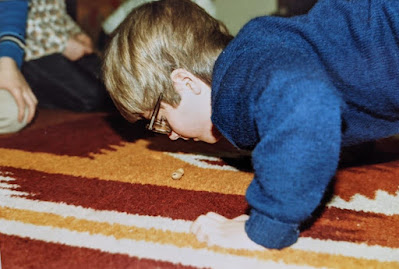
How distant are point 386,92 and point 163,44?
434 mm

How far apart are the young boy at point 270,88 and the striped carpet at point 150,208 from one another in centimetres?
6

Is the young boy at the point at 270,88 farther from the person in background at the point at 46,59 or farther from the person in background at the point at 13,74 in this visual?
the person in background at the point at 46,59

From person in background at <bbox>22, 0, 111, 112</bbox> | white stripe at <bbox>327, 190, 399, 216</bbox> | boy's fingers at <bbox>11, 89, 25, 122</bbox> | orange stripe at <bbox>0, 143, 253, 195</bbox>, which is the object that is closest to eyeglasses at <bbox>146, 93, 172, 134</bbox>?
orange stripe at <bbox>0, 143, 253, 195</bbox>

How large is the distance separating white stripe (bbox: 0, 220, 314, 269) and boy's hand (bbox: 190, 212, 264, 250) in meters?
0.03

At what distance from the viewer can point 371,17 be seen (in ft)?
2.56

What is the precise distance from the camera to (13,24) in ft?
4.94

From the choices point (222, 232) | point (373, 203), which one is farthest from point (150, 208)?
point (373, 203)

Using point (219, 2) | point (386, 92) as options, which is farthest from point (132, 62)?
point (219, 2)

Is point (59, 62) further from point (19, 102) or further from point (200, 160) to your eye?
point (200, 160)

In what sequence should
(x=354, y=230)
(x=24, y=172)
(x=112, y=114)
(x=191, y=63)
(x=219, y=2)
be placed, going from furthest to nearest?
(x=219, y=2) → (x=112, y=114) → (x=24, y=172) → (x=191, y=63) → (x=354, y=230)

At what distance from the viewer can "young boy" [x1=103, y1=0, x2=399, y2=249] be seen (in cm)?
60

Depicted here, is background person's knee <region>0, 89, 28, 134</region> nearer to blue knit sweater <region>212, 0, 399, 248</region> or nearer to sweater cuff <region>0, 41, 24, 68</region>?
sweater cuff <region>0, 41, 24, 68</region>

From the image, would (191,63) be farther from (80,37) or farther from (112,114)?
(80,37)

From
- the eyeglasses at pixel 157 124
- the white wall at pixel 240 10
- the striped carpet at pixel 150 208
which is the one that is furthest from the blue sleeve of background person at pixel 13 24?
the white wall at pixel 240 10
